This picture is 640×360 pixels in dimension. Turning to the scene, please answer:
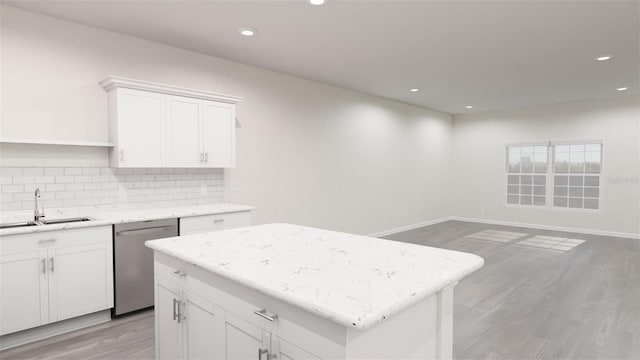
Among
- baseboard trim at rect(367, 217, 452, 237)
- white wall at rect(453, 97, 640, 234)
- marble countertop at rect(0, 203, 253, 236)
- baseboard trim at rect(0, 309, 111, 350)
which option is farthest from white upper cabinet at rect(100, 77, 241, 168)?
white wall at rect(453, 97, 640, 234)

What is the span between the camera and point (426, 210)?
820 centimetres

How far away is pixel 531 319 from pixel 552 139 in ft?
19.2

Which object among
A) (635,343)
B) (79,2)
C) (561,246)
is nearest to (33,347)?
(79,2)

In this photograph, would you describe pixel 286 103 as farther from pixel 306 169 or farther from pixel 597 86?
pixel 597 86

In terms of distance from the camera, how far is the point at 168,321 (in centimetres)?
196

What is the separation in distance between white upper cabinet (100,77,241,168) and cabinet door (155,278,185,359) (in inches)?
72.7

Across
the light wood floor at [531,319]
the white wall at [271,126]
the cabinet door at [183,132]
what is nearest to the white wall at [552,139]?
the white wall at [271,126]

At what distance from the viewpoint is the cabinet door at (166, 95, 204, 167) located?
3.68m

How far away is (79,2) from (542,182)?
8638mm

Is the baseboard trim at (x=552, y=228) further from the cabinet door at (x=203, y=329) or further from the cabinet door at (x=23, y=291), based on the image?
the cabinet door at (x=23, y=291)

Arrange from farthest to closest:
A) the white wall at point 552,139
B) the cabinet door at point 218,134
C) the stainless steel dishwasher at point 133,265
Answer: the white wall at point 552,139 → the cabinet door at point 218,134 → the stainless steel dishwasher at point 133,265

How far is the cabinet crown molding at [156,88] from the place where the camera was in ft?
10.9

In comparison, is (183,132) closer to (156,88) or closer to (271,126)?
(156,88)

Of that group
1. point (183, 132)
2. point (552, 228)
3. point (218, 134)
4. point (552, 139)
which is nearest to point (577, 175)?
point (552, 139)
